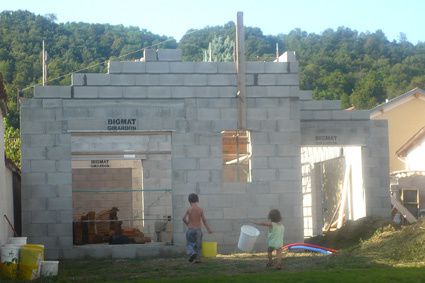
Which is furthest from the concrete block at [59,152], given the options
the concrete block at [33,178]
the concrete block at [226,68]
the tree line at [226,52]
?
the tree line at [226,52]

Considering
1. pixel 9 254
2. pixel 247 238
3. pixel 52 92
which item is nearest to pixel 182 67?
pixel 52 92

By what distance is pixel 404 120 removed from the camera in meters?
50.6

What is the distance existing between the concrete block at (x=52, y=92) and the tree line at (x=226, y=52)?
19.8m

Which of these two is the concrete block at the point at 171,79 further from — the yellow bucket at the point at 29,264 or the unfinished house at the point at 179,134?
the yellow bucket at the point at 29,264

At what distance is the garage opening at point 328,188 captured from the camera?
1022 inches

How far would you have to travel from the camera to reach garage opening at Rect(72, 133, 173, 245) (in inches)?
917

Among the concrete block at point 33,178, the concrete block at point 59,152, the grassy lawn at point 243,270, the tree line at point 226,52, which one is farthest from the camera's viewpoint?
the tree line at point 226,52

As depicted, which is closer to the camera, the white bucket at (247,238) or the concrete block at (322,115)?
the white bucket at (247,238)

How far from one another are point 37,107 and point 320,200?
39.7 ft

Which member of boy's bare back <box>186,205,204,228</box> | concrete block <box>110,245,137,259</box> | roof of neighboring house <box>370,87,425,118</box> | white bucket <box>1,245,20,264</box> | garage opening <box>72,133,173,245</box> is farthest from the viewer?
roof of neighboring house <box>370,87,425,118</box>

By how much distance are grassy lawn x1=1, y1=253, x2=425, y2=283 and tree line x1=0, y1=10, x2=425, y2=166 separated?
23.3 metres

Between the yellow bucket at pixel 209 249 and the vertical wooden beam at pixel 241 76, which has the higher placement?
the vertical wooden beam at pixel 241 76

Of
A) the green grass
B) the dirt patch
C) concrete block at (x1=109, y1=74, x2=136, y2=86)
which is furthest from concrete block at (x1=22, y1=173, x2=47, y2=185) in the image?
the dirt patch

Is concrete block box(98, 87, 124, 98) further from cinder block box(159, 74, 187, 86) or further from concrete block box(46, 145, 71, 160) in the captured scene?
concrete block box(46, 145, 71, 160)
